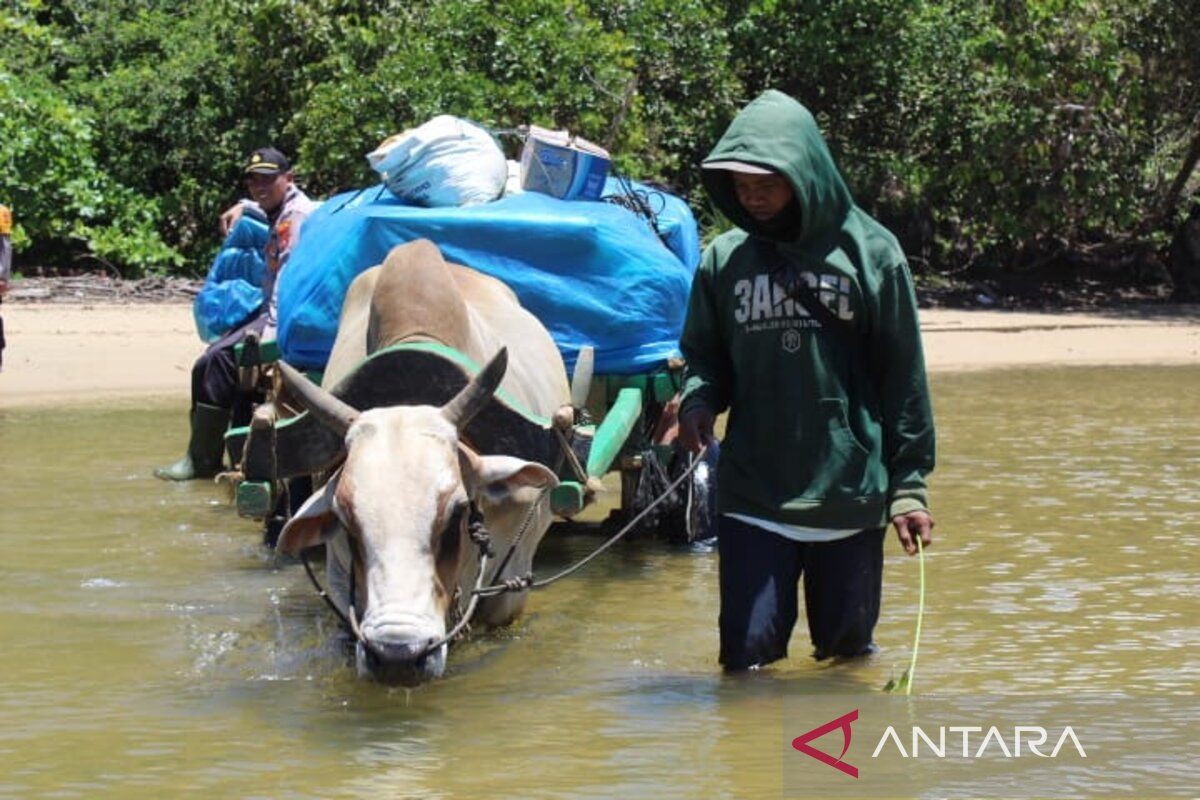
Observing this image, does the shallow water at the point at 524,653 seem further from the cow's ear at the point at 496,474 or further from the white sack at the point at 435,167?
the white sack at the point at 435,167

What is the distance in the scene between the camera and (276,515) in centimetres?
864

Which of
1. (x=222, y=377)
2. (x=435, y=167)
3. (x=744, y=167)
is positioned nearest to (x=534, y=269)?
(x=435, y=167)

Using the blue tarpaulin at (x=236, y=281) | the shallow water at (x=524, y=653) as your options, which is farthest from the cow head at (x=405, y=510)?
the blue tarpaulin at (x=236, y=281)

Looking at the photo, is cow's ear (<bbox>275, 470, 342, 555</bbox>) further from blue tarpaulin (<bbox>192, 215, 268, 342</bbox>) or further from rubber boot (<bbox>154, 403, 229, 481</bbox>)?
rubber boot (<bbox>154, 403, 229, 481</bbox>)

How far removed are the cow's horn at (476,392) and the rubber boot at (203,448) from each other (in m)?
5.24

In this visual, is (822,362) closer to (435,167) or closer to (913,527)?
(913,527)

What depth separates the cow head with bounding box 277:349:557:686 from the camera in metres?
5.78

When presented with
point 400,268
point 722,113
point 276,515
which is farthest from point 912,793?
point 722,113

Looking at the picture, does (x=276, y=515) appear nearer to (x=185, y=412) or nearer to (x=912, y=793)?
(x=912, y=793)

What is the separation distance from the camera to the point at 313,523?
248 inches

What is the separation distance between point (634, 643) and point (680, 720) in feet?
4.10

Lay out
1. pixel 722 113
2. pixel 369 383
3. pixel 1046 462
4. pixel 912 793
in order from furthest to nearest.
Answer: pixel 722 113 < pixel 1046 462 < pixel 369 383 < pixel 912 793

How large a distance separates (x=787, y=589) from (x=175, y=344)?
39.2 ft

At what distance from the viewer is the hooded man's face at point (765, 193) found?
5.91 metres
